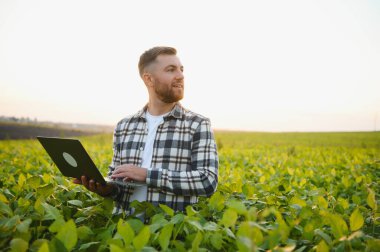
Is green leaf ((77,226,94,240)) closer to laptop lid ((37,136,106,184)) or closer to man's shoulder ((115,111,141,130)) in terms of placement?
laptop lid ((37,136,106,184))

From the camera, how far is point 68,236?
1.09 m

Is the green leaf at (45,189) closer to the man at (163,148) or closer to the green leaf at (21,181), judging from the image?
the man at (163,148)

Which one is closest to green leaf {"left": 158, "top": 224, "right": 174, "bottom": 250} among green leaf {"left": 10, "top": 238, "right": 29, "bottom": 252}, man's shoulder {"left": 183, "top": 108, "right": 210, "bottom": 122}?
green leaf {"left": 10, "top": 238, "right": 29, "bottom": 252}

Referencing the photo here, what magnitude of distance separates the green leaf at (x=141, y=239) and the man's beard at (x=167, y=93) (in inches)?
63.4

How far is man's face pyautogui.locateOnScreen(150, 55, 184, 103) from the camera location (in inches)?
101

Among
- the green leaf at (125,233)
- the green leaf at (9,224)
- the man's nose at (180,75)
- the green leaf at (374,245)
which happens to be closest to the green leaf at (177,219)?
the green leaf at (125,233)

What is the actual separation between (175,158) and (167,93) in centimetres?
61

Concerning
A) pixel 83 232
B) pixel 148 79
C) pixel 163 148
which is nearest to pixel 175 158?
pixel 163 148

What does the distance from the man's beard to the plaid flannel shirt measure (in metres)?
0.09

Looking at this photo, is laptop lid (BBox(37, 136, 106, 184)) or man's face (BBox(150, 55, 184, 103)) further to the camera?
man's face (BBox(150, 55, 184, 103))

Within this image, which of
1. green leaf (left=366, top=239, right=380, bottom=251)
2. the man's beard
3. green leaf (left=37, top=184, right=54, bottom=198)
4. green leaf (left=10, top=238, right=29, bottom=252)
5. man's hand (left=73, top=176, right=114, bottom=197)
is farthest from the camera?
the man's beard

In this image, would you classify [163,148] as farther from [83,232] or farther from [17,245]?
[17,245]

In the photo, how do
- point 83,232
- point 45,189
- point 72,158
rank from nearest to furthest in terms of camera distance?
point 83,232 < point 45,189 < point 72,158

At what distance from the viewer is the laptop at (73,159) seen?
183 cm
